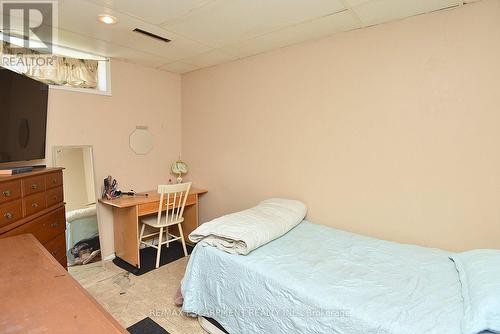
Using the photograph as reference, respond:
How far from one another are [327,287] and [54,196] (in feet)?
7.05

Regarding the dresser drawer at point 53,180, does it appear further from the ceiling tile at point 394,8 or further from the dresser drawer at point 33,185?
the ceiling tile at point 394,8

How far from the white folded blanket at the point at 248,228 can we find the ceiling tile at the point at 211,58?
65.6 inches

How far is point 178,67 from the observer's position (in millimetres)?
3311

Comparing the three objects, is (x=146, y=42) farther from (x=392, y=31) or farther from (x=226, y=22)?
(x=392, y=31)

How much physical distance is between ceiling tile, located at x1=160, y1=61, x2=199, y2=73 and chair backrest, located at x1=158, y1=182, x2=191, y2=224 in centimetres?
144

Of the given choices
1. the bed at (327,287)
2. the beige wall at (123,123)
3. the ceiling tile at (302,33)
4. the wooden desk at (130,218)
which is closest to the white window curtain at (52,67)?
the beige wall at (123,123)

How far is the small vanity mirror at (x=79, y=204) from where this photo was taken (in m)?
2.68

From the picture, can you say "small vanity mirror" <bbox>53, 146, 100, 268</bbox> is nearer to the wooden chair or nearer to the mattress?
the wooden chair

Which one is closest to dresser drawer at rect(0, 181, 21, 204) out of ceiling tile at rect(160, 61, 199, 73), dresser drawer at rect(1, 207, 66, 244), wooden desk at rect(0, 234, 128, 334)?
dresser drawer at rect(1, 207, 66, 244)

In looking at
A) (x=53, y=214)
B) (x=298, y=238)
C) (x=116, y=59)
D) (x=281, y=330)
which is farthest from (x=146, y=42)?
(x=281, y=330)

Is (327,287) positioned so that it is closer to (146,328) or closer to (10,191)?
(146,328)

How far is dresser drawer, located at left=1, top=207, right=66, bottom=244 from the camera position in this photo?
5.62 ft

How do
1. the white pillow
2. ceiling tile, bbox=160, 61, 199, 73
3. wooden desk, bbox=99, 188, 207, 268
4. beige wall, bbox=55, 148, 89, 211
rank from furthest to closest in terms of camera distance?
ceiling tile, bbox=160, 61, 199, 73, wooden desk, bbox=99, 188, 207, 268, beige wall, bbox=55, 148, 89, 211, the white pillow

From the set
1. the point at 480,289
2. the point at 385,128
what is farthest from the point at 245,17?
the point at 480,289
